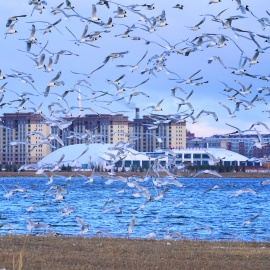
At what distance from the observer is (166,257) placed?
842 inches

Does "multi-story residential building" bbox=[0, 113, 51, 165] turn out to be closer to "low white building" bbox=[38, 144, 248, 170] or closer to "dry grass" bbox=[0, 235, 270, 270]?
"low white building" bbox=[38, 144, 248, 170]

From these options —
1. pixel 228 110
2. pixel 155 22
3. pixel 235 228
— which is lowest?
pixel 235 228

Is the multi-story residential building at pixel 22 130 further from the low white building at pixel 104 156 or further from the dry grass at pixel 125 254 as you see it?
the dry grass at pixel 125 254

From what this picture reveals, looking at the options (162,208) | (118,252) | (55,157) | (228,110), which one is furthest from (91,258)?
(55,157)

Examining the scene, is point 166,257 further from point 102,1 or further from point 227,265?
point 102,1

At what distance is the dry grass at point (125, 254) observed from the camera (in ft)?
65.0

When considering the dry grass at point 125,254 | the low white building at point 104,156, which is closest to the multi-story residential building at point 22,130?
the low white building at point 104,156

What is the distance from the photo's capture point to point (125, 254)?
21.8 m

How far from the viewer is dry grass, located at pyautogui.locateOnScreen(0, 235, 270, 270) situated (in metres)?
19.8

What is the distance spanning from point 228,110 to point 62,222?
14169 mm

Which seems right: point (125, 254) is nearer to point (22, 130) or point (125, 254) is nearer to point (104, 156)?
point (104, 156)

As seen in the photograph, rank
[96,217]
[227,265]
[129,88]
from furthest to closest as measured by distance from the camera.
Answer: [96,217] < [129,88] < [227,265]

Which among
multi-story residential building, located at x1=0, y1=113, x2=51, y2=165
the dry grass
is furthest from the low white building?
the dry grass

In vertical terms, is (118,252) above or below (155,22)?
below
